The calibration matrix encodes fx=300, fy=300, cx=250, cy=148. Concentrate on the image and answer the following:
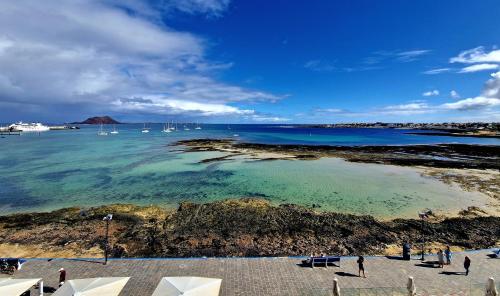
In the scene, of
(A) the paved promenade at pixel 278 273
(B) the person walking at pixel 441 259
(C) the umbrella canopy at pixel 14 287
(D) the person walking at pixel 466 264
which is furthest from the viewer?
(B) the person walking at pixel 441 259

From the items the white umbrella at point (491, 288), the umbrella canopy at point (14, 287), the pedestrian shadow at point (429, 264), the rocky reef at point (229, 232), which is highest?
the white umbrella at point (491, 288)

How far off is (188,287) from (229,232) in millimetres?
9900

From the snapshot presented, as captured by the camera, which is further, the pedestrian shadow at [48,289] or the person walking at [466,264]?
the person walking at [466,264]

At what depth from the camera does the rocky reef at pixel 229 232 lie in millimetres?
18531

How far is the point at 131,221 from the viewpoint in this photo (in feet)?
75.7

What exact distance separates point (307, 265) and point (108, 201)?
21.7 m

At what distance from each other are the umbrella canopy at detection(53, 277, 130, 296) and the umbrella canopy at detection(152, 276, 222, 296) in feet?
5.18

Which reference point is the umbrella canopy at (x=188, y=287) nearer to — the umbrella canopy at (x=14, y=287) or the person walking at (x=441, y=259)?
the umbrella canopy at (x=14, y=287)

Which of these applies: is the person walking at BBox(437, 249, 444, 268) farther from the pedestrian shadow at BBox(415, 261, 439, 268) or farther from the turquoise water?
the turquoise water

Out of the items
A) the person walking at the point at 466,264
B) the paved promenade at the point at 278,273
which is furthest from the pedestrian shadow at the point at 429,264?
the person walking at the point at 466,264

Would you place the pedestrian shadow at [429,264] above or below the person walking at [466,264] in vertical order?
below

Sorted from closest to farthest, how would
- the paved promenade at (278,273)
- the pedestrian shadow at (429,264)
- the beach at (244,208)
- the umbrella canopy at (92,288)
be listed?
the umbrella canopy at (92,288) → the paved promenade at (278,273) → the pedestrian shadow at (429,264) → the beach at (244,208)

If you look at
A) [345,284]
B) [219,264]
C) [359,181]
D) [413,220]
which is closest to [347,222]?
[413,220]

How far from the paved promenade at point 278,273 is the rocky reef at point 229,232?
2200 mm
